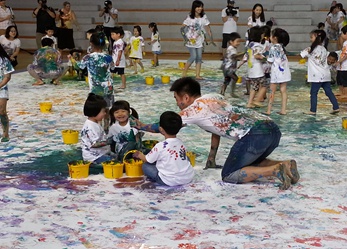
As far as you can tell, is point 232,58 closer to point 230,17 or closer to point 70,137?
point 70,137

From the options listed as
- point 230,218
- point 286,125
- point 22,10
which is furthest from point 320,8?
point 230,218

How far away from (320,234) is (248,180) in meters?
1.30

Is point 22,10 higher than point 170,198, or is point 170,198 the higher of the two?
point 22,10

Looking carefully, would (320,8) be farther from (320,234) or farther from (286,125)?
(320,234)

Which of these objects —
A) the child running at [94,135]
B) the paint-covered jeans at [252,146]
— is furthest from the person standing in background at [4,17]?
the paint-covered jeans at [252,146]

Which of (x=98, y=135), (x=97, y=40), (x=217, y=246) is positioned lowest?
(x=217, y=246)

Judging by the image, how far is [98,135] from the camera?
21.8 ft

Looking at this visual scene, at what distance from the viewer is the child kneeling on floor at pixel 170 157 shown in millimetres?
5875

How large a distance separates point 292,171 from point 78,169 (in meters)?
2.22

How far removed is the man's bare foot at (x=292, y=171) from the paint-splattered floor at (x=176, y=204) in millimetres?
110

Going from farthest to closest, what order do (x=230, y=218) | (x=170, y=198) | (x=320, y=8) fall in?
1. (x=320, y=8)
2. (x=170, y=198)
3. (x=230, y=218)

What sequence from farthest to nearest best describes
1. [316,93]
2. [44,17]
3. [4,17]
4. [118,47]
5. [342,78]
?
1. [44,17]
2. [4,17]
3. [118,47]
4. [342,78]
5. [316,93]

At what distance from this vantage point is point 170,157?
5902mm

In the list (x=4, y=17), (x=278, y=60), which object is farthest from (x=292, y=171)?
(x=4, y=17)
